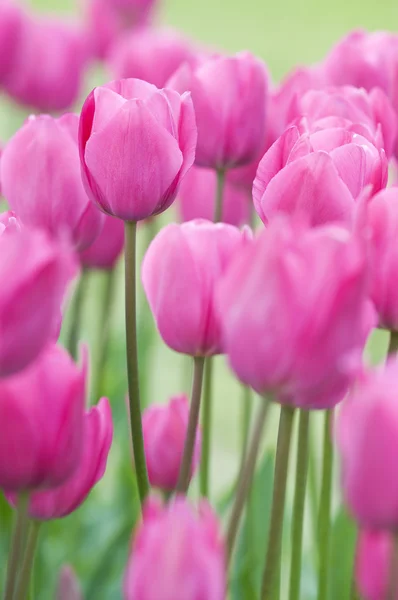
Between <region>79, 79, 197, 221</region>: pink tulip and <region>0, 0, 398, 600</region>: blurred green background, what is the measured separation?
0.67 ft

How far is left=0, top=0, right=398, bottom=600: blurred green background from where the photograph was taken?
0.54 metres

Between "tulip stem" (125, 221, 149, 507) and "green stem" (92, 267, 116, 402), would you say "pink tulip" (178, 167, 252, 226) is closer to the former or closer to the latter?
"green stem" (92, 267, 116, 402)

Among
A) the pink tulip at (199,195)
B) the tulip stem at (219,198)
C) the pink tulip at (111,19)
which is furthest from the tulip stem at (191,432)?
the pink tulip at (111,19)

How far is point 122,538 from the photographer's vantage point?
54 cm

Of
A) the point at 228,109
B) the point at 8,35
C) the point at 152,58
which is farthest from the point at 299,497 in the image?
the point at 8,35

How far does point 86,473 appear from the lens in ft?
0.92

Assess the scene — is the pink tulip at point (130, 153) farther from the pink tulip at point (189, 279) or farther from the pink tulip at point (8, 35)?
the pink tulip at point (8, 35)

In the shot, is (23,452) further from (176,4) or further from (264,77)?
(176,4)

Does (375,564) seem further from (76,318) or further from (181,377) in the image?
(181,377)

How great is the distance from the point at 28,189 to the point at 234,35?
7.96ft

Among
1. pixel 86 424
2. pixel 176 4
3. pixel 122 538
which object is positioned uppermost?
pixel 176 4

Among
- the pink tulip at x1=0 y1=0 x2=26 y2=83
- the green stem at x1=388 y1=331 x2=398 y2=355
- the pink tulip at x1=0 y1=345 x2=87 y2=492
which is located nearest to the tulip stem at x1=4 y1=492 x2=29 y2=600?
the pink tulip at x1=0 y1=345 x2=87 y2=492

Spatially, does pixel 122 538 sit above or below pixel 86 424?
below

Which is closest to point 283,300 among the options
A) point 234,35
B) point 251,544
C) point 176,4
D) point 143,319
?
point 251,544
